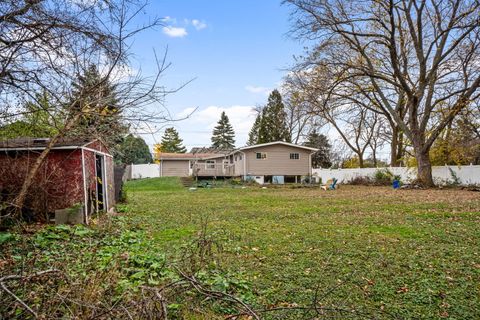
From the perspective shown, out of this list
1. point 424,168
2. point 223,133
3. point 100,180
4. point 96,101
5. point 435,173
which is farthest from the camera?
point 223,133

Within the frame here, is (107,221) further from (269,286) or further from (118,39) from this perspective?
(269,286)

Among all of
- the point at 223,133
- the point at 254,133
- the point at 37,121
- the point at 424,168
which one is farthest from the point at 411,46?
the point at 223,133

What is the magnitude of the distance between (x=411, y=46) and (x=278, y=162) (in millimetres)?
13099

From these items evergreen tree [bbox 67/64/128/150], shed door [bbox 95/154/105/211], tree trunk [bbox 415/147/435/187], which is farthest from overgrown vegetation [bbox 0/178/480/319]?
tree trunk [bbox 415/147/435/187]

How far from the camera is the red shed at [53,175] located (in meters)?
7.34

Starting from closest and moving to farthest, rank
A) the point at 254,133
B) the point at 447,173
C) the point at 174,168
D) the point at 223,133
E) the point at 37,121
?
1. the point at 37,121
2. the point at 447,173
3. the point at 174,168
4. the point at 254,133
5. the point at 223,133

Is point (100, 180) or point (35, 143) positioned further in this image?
point (100, 180)

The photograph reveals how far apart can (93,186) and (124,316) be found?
300 inches

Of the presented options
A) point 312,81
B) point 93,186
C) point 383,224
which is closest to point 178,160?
point 312,81

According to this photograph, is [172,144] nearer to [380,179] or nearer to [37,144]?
[380,179]

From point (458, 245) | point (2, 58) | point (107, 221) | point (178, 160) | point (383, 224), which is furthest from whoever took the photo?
point (178, 160)

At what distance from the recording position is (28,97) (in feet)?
15.0

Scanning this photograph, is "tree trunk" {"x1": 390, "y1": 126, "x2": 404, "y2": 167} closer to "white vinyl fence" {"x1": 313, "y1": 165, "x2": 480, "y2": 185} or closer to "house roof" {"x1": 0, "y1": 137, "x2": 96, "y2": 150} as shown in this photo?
"white vinyl fence" {"x1": 313, "y1": 165, "x2": 480, "y2": 185}

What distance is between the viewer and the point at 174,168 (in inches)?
1416
